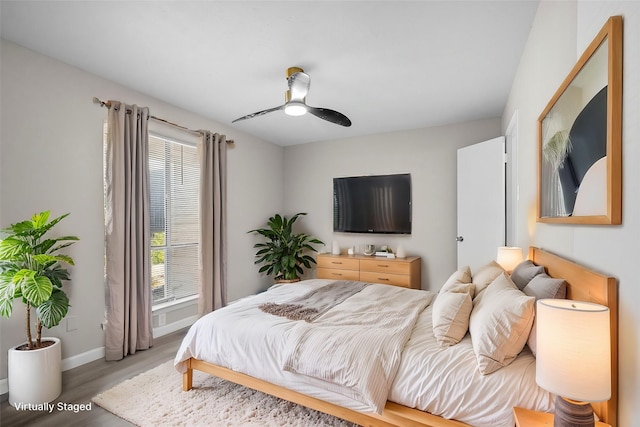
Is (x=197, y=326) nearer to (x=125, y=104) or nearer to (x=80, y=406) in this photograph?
(x=80, y=406)

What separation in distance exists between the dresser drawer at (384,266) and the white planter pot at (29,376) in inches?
129

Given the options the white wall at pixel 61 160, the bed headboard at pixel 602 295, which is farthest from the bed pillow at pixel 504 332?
the white wall at pixel 61 160

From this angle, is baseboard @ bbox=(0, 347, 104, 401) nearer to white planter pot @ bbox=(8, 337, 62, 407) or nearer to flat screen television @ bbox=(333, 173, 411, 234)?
white planter pot @ bbox=(8, 337, 62, 407)

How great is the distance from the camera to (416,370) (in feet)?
5.12

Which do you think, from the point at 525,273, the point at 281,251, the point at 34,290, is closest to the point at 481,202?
the point at 525,273

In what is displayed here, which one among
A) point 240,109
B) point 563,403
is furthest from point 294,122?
point 563,403

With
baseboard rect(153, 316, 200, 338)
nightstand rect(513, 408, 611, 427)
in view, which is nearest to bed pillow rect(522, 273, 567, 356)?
nightstand rect(513, 408, 611, 427)

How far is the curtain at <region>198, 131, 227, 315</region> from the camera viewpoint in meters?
3.72

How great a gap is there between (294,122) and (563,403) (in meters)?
3.77

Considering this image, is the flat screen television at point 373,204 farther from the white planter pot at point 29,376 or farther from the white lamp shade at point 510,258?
the white planter pot at point 29,376

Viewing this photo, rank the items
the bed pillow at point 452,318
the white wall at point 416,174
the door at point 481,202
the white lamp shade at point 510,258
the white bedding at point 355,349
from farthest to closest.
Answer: the white wall at point 416,174
the door at point 481,202
the white lamp shade at point 510,258
the bed pillow at point 452,318
the white bedding at point 355,349

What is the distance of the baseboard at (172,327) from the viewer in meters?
3.31

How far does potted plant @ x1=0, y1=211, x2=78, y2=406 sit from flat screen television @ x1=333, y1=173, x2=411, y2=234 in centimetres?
345

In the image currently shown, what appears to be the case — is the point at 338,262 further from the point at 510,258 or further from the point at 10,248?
the point at 10,248
